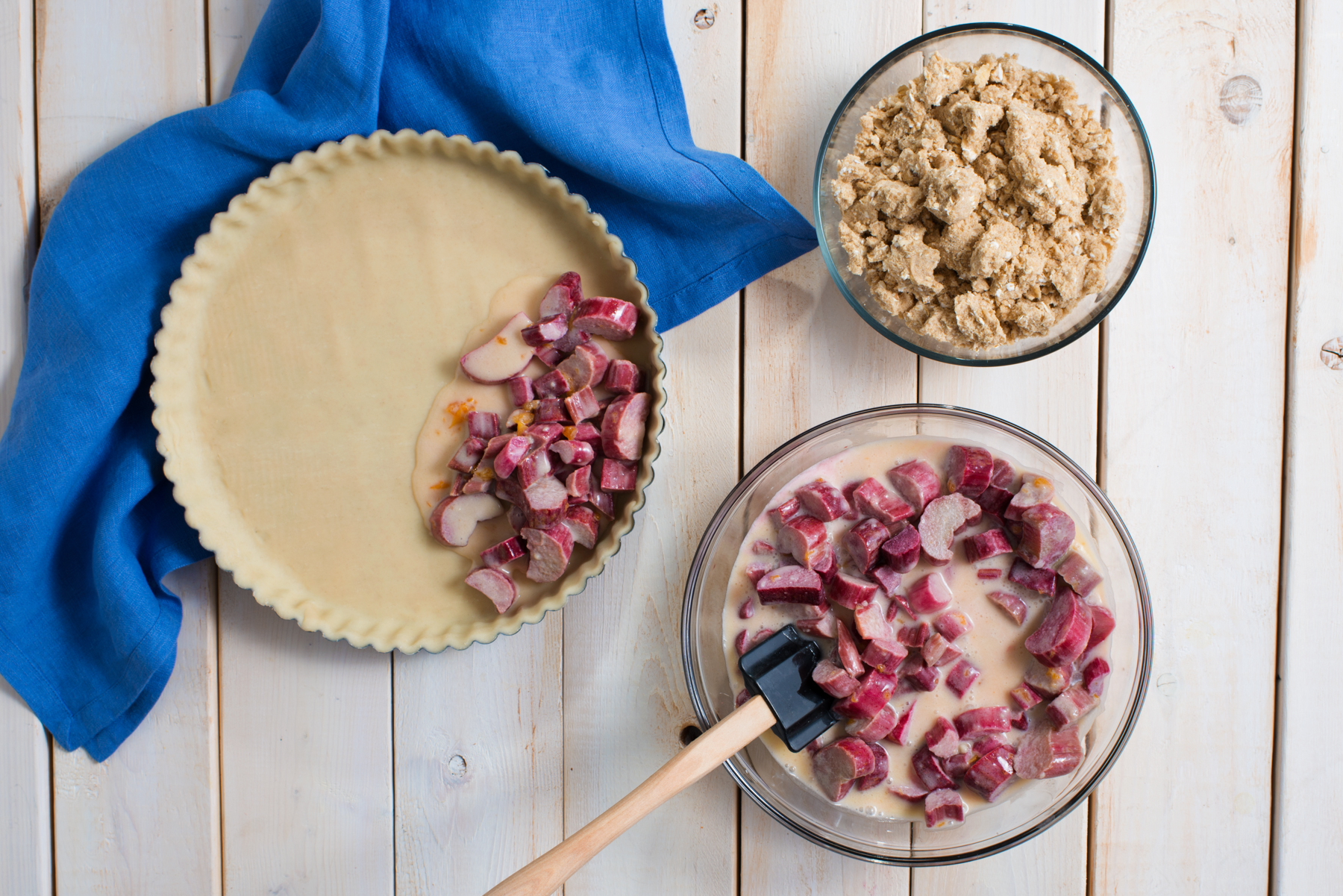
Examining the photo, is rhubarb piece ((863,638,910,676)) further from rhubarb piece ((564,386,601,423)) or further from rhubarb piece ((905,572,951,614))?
rhubarb piece ((564,386,601,423))

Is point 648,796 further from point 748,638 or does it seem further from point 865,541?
point 865,541

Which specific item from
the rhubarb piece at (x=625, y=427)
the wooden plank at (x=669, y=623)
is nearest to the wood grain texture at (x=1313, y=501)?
the wooden plank at (x=669, y=623)

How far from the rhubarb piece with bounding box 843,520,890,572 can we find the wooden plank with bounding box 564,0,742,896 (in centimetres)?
23

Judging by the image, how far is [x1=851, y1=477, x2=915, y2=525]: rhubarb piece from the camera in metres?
1.09

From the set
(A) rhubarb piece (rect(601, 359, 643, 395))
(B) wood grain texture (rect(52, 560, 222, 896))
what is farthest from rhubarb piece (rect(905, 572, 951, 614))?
(B) wood grain texture (rect(52, 560, 222, 896))

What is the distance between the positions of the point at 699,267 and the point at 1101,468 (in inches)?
27.9

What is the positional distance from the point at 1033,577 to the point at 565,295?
29.9 inches

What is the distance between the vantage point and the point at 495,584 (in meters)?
1.13

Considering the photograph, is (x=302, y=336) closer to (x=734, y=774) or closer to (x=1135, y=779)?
(x=734, y=774)

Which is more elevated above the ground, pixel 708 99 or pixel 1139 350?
pixel 708 99

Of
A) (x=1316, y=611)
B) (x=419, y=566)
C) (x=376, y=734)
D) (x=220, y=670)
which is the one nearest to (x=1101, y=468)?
(x=1316, y=611)

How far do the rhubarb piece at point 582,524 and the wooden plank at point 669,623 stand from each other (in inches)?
5.1

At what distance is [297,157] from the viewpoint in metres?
1.10

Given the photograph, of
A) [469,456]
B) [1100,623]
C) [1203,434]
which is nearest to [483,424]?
[469,456]
